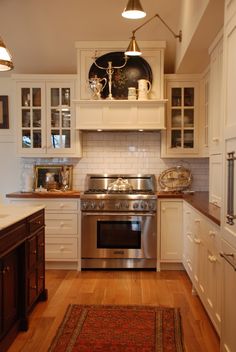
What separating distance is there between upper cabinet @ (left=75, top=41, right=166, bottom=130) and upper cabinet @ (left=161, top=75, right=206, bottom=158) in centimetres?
25

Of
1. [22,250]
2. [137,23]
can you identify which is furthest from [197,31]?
[22,250]

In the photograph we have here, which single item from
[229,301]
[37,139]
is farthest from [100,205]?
[229,301]

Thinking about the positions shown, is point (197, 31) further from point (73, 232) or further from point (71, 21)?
point (73, 232)

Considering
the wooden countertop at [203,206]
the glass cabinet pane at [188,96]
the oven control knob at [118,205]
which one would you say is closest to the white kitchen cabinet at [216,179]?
the wooden countertop at [203,206]

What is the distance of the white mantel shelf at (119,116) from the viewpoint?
457 centimetres

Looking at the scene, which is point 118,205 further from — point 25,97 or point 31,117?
point 25,97

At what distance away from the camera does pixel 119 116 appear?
460 centimetres

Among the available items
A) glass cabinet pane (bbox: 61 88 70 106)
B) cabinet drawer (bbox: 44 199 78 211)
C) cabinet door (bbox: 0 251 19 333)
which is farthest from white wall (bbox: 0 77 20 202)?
cabinet door (bbox: 0 251 19 333)

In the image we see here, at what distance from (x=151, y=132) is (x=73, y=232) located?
5.50ft

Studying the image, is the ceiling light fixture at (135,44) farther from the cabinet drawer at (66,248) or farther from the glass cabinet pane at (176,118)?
the cabinet drawer at (66,248)

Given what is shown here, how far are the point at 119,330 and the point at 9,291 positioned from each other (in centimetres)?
91

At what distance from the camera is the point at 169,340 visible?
279 centimetres

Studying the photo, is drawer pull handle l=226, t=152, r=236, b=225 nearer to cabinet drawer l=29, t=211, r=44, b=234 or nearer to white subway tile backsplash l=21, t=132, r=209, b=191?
cabinet drawer l=29, t=211, r=44, b=234

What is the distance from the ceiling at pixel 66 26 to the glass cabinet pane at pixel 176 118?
26.8 inches
